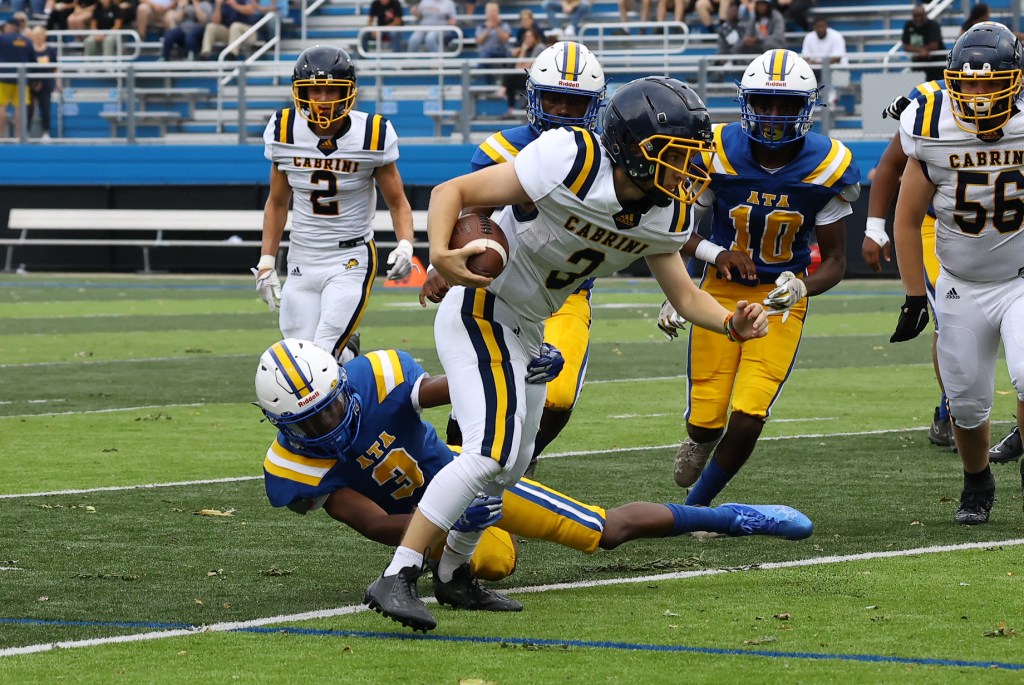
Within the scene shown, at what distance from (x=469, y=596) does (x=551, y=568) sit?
68 cm

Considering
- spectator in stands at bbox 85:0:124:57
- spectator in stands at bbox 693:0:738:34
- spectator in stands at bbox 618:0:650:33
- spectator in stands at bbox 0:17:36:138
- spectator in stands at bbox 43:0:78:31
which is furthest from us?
spectator in stands at bbox 43:0:78:31

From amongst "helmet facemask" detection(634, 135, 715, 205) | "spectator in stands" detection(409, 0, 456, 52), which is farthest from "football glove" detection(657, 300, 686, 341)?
"spectator in stands" detection(409, 0, 456, 52)

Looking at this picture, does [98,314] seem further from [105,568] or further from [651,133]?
[651,133]

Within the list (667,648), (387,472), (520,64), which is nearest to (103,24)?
(520,64)

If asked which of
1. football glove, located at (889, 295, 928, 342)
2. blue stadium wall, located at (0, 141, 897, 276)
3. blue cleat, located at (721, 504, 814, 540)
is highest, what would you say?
football glove, located at (889, 295, 928, 342)

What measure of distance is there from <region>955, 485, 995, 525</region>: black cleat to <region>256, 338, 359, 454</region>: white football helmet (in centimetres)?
248

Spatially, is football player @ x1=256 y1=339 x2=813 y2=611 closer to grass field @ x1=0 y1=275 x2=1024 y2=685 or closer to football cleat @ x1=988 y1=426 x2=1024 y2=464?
grass field @ x1=0 y1=275 x2=1024 y2=685

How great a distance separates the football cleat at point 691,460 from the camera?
6.24 m

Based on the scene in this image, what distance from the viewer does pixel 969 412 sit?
19.1 feet

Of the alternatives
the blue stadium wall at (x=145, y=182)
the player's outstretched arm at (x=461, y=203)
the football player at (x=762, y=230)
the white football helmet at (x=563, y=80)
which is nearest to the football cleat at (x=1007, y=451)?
the football player at (x=762, y=230)

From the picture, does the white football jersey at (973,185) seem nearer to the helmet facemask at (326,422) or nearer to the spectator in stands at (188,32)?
the helmet facemask at (326,422)

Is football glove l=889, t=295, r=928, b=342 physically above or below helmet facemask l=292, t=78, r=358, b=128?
below

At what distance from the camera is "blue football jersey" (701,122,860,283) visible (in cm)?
598

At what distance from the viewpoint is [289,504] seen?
15.1ft
